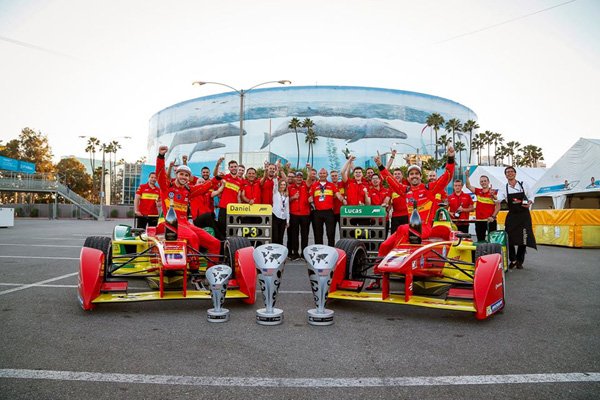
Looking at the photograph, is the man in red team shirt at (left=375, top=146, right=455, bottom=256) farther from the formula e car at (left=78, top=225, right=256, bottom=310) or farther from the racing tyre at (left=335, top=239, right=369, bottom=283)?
the formula e car at (left=78, top=225, right=256, bottom=310)

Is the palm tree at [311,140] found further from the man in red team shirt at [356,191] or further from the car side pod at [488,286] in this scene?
the car side pod at [488,286]

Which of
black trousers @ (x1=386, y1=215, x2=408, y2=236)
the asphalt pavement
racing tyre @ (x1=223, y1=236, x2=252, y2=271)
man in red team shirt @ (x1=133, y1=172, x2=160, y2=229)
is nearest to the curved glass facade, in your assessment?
black trousers @ (x1=386, y1=215, x2=408, y2=236)

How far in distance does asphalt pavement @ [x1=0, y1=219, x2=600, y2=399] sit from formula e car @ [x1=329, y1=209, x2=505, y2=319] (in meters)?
0.25

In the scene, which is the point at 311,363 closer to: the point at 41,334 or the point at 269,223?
the point at 41,334

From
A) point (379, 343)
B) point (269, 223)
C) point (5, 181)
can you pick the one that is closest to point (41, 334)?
point (379, 343)

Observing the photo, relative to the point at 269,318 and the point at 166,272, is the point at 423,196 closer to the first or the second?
the point at 269,318

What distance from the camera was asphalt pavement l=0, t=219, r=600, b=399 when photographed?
3.24 m

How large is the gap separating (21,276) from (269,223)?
4.81 m

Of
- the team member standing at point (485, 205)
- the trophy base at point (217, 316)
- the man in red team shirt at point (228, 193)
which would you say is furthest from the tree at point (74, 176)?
the trophy base at point (217, 316)

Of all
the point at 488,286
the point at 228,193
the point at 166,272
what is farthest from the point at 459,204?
the point at 166,272

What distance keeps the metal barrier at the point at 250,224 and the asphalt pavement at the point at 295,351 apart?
3.51 m

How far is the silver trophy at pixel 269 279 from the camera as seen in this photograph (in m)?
5.05

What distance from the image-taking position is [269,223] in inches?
396

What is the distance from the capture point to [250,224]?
395 inches
